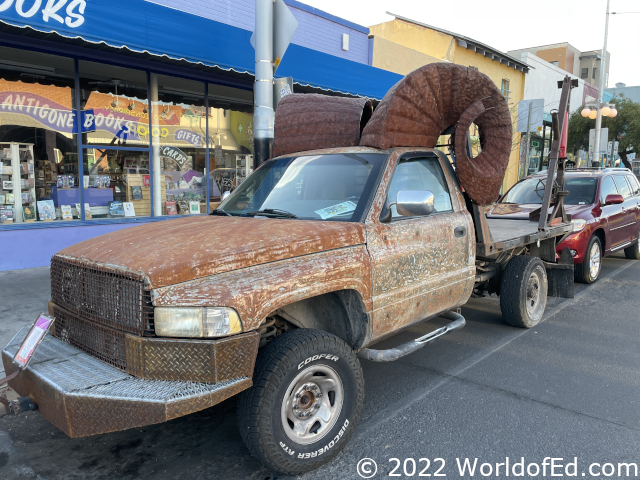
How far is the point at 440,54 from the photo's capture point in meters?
19.5

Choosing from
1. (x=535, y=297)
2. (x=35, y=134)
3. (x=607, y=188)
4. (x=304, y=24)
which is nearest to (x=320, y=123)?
(x=535, y=297)

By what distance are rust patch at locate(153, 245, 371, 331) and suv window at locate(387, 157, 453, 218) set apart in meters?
0.78

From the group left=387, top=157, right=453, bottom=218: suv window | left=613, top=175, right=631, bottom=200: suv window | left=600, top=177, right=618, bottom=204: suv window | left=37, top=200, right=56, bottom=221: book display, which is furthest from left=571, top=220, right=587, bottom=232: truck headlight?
left=37, top=200, right=56, bottom=221: book display

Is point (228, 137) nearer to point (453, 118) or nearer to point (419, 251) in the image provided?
point (453, 118)

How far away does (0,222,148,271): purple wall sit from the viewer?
7660 mm

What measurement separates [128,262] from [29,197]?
6.77 meters

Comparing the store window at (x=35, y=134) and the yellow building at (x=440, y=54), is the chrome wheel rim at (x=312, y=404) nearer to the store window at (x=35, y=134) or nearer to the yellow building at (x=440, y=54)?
the store window at (x=35, y=134)

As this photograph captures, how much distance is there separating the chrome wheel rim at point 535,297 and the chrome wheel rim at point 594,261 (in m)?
2.64

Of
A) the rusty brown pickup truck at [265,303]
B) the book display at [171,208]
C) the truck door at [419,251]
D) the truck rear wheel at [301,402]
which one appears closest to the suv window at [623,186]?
the truck door at [419,251]

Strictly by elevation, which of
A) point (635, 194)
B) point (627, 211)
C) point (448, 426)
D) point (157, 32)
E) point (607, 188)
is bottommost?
point (448, 426)

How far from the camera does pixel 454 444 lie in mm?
3309

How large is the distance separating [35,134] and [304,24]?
7102mm

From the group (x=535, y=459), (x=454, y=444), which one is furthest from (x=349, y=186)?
(x=535, y=459)

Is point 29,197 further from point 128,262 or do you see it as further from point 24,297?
point 128,262
